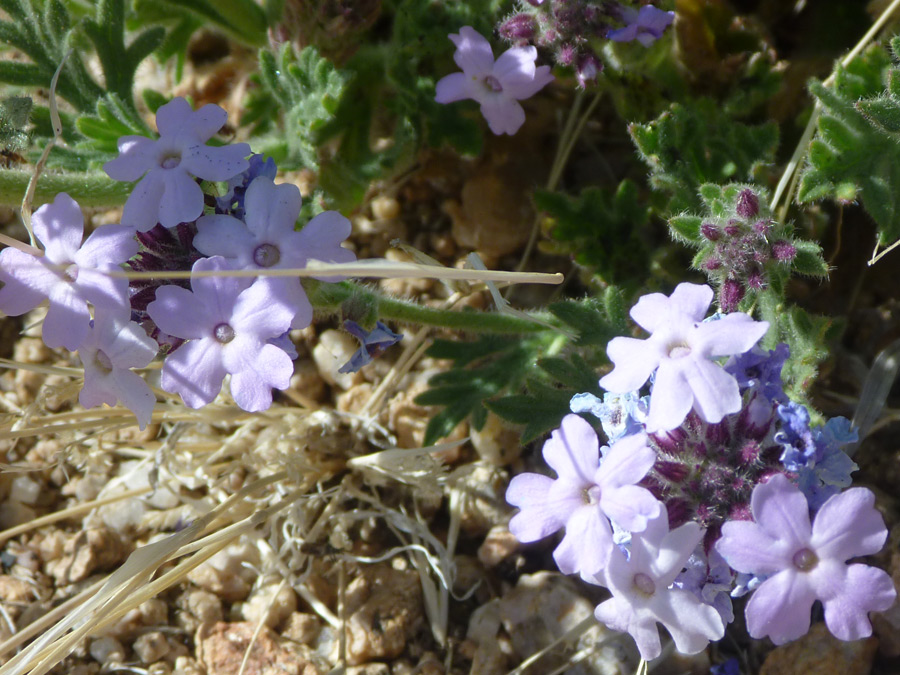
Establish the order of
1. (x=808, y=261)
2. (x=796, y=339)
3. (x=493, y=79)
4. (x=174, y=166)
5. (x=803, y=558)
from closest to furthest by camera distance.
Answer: (x=803, y=558) < (x=174, y=166) < (x=808, y=261) < (x=796, y=339) < (x=493, y=79)

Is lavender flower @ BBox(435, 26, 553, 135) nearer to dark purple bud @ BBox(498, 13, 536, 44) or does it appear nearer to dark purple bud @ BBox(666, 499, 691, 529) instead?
dark purple bud @ BBox(498, 13, 536, 44)

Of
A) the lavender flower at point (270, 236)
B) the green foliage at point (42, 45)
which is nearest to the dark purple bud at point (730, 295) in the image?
the lavender flower at point (270, 236)

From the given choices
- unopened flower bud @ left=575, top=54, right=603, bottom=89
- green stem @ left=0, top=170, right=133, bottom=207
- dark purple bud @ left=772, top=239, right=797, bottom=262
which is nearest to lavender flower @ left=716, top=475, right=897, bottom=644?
dark purple bud @ left=772, top=239, right=797, bottom=262

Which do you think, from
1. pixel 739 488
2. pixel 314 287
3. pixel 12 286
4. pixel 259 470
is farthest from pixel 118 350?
pixel 739 488

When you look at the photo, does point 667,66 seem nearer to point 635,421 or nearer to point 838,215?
point 838,215

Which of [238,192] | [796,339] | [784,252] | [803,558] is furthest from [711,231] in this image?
[238,192]

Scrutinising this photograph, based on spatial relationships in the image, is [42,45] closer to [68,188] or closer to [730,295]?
[68,188]

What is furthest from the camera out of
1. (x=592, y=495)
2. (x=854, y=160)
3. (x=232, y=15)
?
(x=232, y=15)
